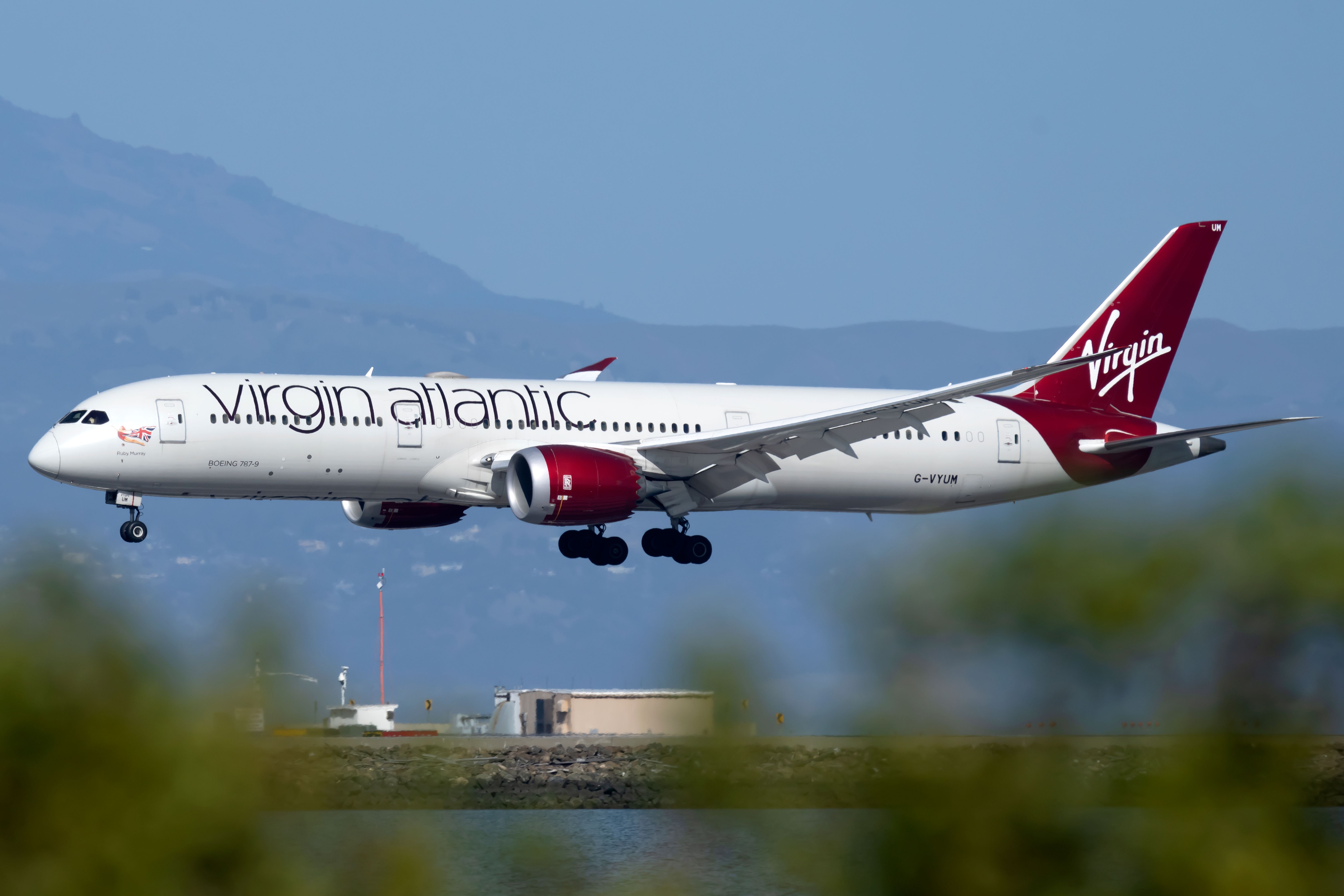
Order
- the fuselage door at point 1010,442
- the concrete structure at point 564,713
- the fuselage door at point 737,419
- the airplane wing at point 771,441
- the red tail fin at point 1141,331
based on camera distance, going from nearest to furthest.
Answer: the airplane wing at point 771,441 → the fuselage door at point 737,419 → the fuselage door at point 1010,442 → the red tail fin at point 1141,331 → the concrete structure at point 564,713

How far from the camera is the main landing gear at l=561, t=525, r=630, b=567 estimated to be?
54.7 meters

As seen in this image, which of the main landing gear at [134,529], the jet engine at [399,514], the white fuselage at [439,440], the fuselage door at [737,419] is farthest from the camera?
the jet engine at [399,514]

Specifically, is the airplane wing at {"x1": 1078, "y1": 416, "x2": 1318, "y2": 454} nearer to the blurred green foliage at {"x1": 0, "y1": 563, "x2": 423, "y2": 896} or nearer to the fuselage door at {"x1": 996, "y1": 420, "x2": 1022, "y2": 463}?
the fuselage door at {"x1": 996, "y1": 420, "x2": 1022, "y2": 463}

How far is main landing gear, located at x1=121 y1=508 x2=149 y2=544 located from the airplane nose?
2406mm

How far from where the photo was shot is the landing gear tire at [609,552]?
54531 mm

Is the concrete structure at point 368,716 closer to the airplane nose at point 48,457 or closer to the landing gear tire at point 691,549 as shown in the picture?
the landing gear tire at point 691,549

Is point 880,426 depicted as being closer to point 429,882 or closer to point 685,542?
point 685,542

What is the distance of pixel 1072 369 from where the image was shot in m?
61.6

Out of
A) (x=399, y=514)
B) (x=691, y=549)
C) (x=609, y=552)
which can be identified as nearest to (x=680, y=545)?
(x=691, y=549)

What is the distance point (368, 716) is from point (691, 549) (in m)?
64.3

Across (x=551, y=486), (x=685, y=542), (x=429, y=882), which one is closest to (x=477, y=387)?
(x=551, y=486)

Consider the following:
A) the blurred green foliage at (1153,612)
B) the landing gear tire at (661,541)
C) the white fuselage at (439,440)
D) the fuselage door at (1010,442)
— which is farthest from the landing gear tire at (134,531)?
the blurred green foliage at (1153,612)

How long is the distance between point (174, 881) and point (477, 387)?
37.4 meters

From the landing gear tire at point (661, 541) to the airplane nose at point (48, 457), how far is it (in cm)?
1781
